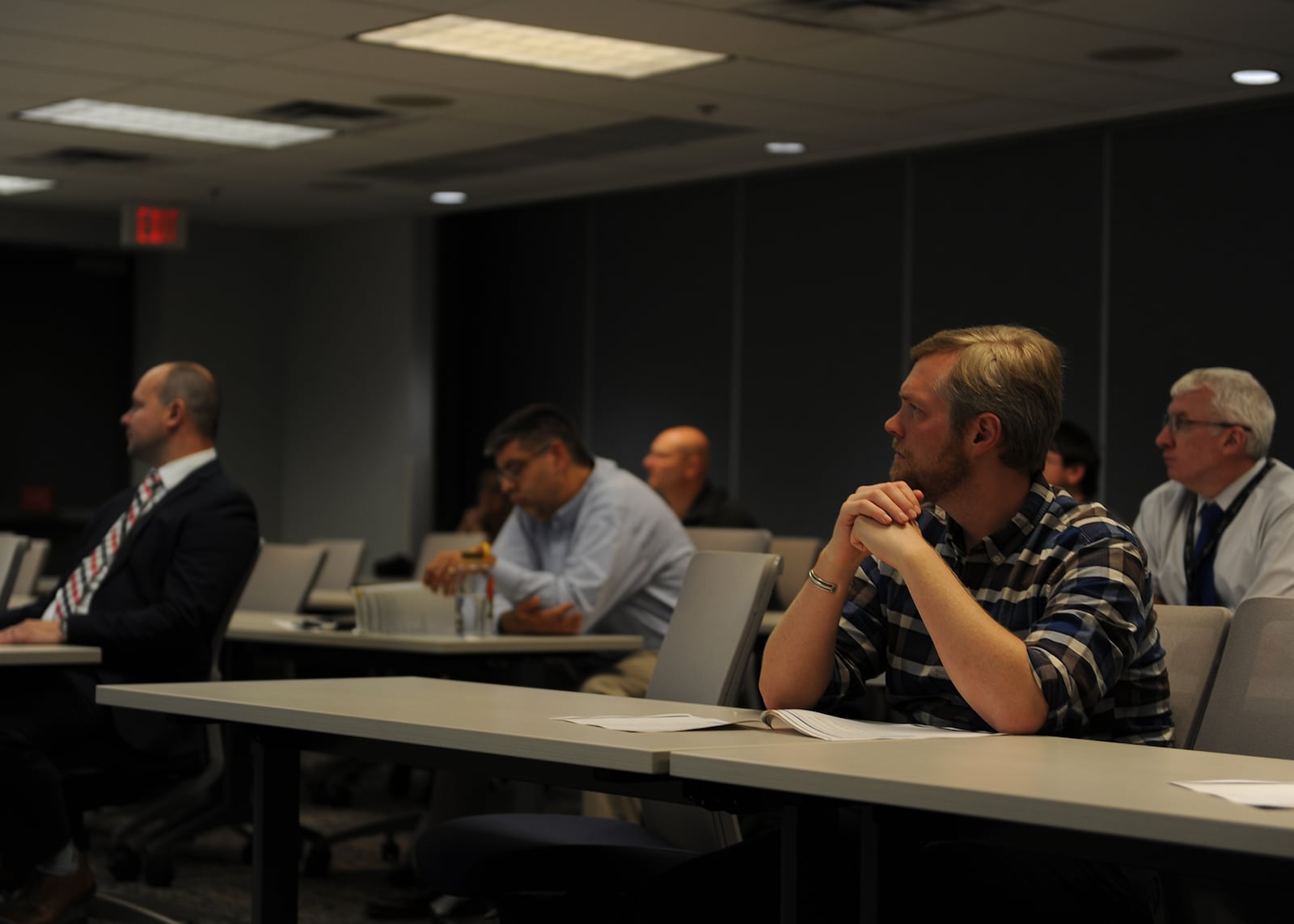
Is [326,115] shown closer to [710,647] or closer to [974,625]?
[710,647]

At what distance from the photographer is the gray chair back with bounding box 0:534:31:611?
4836 millimetres

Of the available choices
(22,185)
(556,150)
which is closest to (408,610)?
(556,150)

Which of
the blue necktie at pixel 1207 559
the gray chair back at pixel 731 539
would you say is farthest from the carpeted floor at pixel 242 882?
the blue necktie at pixel 1207 559

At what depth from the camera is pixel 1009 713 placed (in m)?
2.22

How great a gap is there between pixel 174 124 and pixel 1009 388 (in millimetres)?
6957

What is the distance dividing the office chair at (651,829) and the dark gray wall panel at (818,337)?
568 centimetres

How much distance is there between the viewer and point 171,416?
4543 millimetres

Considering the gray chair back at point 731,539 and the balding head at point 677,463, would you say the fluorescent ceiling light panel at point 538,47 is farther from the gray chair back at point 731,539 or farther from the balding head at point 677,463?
the gray chair back at point 731,539

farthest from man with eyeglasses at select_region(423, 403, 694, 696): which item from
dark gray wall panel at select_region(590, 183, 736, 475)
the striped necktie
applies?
dark gray wall panel at select_region(590, 183, 736, 475)

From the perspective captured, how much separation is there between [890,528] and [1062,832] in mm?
693

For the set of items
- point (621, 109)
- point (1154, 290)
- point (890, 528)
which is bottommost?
point (890, 528)

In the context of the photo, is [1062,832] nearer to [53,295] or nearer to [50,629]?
[50,629]

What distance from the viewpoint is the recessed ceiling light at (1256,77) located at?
690 cm

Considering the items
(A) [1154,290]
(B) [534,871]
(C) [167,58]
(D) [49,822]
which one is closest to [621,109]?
(C) [167,58]
